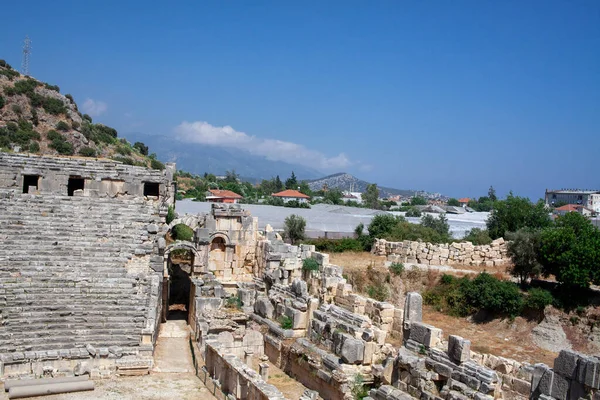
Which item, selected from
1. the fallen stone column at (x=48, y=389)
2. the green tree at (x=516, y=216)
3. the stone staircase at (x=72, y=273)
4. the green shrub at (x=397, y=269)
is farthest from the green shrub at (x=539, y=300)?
the fallen stone column at (x=48, y=389)

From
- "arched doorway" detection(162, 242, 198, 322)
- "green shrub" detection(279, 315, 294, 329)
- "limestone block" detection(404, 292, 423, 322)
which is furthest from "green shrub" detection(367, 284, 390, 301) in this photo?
"limestone block" detection(404, 292, 423, 322)

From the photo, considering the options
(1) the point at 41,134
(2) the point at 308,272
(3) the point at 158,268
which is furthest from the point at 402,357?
(1) the point at 41,134

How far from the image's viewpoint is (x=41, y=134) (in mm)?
49812

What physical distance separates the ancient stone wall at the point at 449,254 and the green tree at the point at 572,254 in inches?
173

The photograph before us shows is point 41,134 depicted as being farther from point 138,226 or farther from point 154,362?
point 154,362

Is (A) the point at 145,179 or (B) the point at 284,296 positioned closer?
(B) the point at 284,296

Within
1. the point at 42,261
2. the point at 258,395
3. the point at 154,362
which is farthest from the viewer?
the point at 42,261

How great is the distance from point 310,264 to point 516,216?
2553 cm

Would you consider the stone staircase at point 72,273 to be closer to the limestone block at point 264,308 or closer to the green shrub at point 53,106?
the limestone block at point 264,308

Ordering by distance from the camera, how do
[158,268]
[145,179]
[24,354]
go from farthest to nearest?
1. [145,179]
2. [158,268]
3. [24,354]

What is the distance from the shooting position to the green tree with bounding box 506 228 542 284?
30.4 m

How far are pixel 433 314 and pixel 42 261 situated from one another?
763 inches

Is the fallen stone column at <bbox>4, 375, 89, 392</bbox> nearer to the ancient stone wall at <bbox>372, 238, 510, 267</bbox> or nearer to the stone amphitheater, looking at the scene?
the stone amphitheater

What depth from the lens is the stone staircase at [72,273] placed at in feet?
50.2
